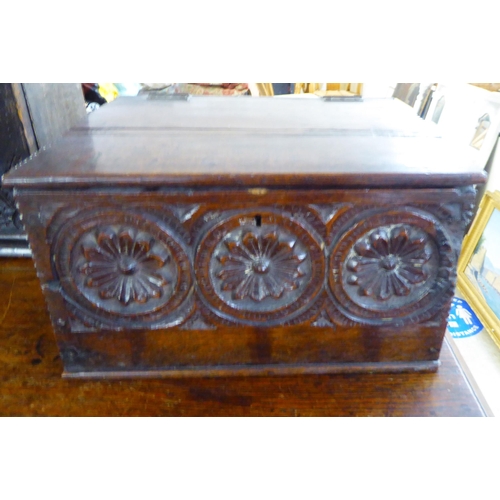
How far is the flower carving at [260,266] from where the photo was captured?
2.27 ft

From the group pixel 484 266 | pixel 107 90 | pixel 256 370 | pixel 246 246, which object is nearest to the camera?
pixel 246 246

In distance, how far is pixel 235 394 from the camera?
2.53ft

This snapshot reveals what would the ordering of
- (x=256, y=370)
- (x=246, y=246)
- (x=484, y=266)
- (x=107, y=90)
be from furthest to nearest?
(x=107, y=90) → (x=484, y=266) → (x=256, y=370) → (x=246, y=246)

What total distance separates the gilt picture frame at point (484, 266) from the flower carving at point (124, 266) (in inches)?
40.2

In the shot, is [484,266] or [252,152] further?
[484,266]

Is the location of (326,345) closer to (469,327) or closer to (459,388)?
(459,388)

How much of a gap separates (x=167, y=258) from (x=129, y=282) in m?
0.08

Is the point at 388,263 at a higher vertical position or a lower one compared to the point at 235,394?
higher

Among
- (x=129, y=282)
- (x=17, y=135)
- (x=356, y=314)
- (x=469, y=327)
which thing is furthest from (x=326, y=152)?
(x=469, y=327)

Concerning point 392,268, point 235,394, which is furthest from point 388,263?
point 235,394

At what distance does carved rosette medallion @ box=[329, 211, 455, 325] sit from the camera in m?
0.69

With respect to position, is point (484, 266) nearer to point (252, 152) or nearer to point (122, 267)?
point (252, 152)

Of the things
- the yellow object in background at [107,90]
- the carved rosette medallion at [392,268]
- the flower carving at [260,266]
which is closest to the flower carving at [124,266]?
the flower carving at [260,266]

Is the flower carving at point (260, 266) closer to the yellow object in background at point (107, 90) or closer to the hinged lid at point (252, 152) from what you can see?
the hinged lid at point (252, 152)
